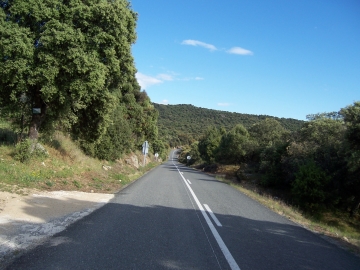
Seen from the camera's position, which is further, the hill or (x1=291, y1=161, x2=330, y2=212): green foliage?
the hill

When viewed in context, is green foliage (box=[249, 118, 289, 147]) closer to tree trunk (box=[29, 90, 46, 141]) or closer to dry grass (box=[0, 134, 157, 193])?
dry grass (box=[0, 134, 157, 193])

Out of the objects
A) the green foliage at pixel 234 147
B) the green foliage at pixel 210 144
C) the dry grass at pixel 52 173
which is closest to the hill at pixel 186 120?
the green foliage at pixel 210 144

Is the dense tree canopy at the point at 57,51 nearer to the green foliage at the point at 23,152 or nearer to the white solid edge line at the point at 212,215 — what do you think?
the green foliage at the point at 23,152

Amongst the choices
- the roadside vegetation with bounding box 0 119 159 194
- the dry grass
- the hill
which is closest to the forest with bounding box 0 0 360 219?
the roadside vegetation with bounding box 0 119 159 194

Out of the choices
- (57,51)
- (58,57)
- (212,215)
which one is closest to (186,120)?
(58,57)

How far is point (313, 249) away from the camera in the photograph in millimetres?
6656

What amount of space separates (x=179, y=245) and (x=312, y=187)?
21213 millimetres

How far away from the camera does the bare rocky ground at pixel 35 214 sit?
18.2 ft

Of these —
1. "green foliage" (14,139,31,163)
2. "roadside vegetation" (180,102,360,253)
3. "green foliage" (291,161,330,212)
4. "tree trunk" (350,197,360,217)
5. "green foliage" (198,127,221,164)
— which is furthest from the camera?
"green foliage" (198,127,221,164)

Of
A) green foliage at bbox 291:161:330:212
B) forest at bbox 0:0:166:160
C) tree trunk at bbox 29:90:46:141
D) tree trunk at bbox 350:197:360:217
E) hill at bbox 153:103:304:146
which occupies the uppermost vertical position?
hill at bbox 153:103:304:146

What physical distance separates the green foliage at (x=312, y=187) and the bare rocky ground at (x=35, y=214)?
18.2m

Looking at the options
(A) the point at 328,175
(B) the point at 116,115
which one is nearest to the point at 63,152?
(B) the point at 116,115

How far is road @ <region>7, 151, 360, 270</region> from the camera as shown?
5.00 meters

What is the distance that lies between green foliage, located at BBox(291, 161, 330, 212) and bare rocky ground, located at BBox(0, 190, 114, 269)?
718 inches
